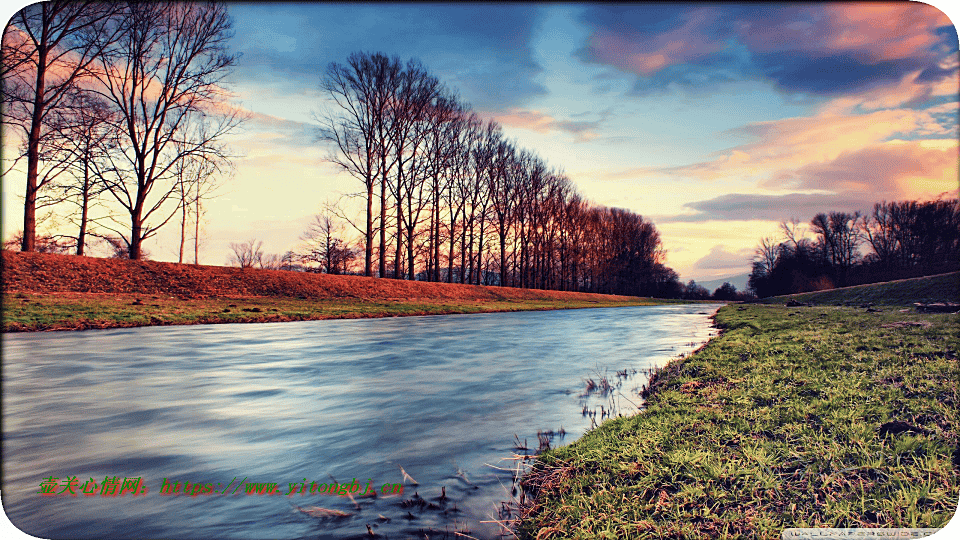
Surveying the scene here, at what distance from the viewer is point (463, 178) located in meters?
47.3

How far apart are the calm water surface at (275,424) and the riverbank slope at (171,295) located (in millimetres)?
3364

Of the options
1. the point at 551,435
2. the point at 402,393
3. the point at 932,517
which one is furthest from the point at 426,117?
the point at 932,517

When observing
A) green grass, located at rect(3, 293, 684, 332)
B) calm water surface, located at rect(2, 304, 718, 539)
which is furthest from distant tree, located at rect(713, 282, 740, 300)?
calm water surface, located at rect(2, 304, 718, 539)

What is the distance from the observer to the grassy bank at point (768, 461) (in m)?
3.03

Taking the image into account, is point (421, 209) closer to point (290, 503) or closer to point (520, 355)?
point (520, 355)

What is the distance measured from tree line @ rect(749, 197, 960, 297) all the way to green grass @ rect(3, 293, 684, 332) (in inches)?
761

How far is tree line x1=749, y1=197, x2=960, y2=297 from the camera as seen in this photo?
576 inches

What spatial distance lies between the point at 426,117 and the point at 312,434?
121 feet

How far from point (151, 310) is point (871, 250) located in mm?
38330

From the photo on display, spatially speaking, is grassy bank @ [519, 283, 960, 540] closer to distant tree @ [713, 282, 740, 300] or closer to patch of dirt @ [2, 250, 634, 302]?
patch of dirt @ [2, 250, 634, 302]

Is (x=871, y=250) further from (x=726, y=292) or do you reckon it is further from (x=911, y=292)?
(x=726, y=292)

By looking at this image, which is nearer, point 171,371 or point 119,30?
point 171,371

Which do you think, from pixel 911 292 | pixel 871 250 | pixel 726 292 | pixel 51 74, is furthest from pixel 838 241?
pixel 51 74

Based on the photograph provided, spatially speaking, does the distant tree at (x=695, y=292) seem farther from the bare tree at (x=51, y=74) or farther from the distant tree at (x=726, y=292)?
the bare tree at (x=51, y=74)
